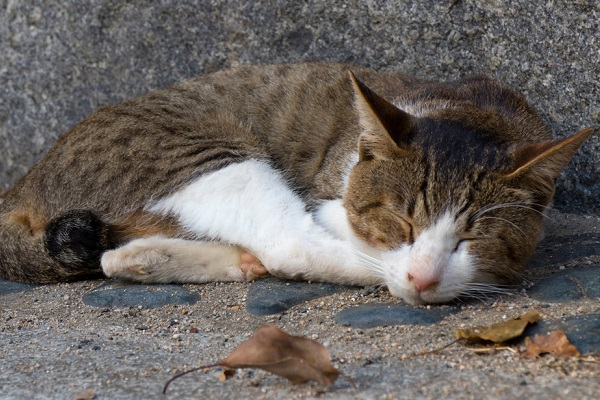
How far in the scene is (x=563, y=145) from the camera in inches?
Result: 125

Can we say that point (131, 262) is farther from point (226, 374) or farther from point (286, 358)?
point (286, 358)

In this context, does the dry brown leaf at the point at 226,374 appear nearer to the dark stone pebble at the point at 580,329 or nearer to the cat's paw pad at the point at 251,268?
the dark stone pebble at the point at 580,329

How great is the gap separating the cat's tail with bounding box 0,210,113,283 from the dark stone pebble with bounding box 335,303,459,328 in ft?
4.59

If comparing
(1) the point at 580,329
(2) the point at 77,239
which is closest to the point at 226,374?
(1) the point at 580,329

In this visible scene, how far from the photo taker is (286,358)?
2596 mm

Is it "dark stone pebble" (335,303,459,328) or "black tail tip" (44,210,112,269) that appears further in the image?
"black tail tip" (44,210,112,269)

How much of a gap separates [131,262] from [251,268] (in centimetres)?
60

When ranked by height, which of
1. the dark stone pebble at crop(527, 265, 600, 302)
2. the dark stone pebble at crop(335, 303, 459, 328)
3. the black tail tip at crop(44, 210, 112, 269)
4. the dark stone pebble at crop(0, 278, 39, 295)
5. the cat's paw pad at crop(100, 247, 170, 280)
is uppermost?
the black tail tip at crop(44, 210, 112, 269)

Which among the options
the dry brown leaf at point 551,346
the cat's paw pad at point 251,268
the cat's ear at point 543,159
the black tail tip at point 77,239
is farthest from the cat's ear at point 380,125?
the black tail tip at point 77,239

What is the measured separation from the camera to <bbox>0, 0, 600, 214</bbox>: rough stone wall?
4414 millimetres

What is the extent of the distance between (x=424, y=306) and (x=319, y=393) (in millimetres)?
997

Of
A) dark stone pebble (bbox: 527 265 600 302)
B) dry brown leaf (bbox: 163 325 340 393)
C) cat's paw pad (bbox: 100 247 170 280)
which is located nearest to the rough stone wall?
dark stone pebble (bbox: 527 265 600 302)

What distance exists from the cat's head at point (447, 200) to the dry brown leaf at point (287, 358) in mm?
775

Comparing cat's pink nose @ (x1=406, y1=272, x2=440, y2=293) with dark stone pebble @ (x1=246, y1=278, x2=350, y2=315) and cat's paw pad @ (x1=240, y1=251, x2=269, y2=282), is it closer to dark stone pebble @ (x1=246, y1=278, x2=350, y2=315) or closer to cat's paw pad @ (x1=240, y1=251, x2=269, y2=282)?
dark stone pebble @ (x1=246, y1=278, x2=350, y2=315)
